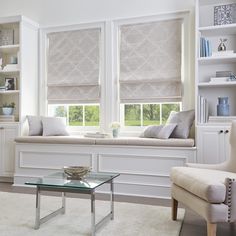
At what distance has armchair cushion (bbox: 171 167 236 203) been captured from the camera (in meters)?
2.04

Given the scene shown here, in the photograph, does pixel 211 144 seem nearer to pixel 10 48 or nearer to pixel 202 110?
pixel 202 110

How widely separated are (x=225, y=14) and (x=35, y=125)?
2927mm

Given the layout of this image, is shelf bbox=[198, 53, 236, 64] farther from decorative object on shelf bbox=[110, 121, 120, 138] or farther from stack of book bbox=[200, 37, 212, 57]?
decorative object on shelf bbox=[110, 121, 120, 138]

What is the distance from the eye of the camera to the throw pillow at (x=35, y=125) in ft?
14.0

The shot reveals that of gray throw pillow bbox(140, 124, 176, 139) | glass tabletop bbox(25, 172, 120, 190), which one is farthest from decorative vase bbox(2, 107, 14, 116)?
glass tabletop bbox(25, 172, 120, 190)

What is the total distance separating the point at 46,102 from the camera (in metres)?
4.73

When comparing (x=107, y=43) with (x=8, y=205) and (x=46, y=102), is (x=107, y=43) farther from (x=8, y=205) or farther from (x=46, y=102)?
(x=8, y=205)

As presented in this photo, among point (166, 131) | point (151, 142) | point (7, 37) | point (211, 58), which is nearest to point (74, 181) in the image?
point (151, 142)

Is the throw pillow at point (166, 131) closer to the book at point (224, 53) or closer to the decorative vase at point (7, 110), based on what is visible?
the book at point (224, 53)

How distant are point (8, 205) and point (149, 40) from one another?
2767mm

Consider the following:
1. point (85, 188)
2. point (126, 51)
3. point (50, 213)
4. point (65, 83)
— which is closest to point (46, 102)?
point (65, 83)

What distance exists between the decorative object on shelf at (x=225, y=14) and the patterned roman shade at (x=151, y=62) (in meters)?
0.54

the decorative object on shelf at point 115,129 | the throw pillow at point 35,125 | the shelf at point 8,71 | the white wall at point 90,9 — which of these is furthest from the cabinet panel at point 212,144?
the shelf at point 8,71

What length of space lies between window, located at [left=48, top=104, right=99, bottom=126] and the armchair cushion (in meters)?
2.14
